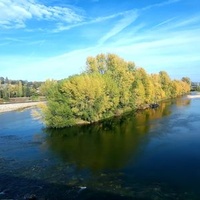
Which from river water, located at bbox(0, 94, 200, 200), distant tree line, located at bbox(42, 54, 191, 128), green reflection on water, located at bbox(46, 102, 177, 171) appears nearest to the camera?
river water, located at bbox(0, 94, 200, 200)

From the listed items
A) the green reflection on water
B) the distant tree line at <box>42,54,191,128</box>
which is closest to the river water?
the green reflection on water

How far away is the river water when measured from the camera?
21.3 m

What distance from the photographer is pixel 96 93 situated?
56.1 m

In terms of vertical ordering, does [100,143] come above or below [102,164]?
above

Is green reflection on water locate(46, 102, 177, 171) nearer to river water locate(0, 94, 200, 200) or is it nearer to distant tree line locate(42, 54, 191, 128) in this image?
river water locate(0, 94, 200, 200)

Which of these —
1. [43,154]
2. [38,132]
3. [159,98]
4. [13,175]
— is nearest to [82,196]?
Answer: [13,175]

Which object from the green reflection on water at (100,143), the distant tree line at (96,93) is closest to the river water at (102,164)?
the green reflection on water at (100,143)

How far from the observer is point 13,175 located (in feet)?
82.9

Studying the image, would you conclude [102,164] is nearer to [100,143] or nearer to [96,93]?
[100,143]

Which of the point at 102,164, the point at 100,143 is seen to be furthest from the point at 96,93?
the point at 102,164

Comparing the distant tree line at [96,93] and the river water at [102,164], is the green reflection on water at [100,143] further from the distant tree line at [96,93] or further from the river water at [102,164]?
the distant tree line at [96,93]

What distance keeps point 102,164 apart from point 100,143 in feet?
31.3

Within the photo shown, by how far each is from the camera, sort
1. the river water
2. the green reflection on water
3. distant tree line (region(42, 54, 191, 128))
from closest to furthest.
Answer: the river water, the green reflection on water, distant tree line (region(42, 54, 191, 128))

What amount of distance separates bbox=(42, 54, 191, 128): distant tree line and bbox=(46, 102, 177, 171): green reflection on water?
336 centimetres
